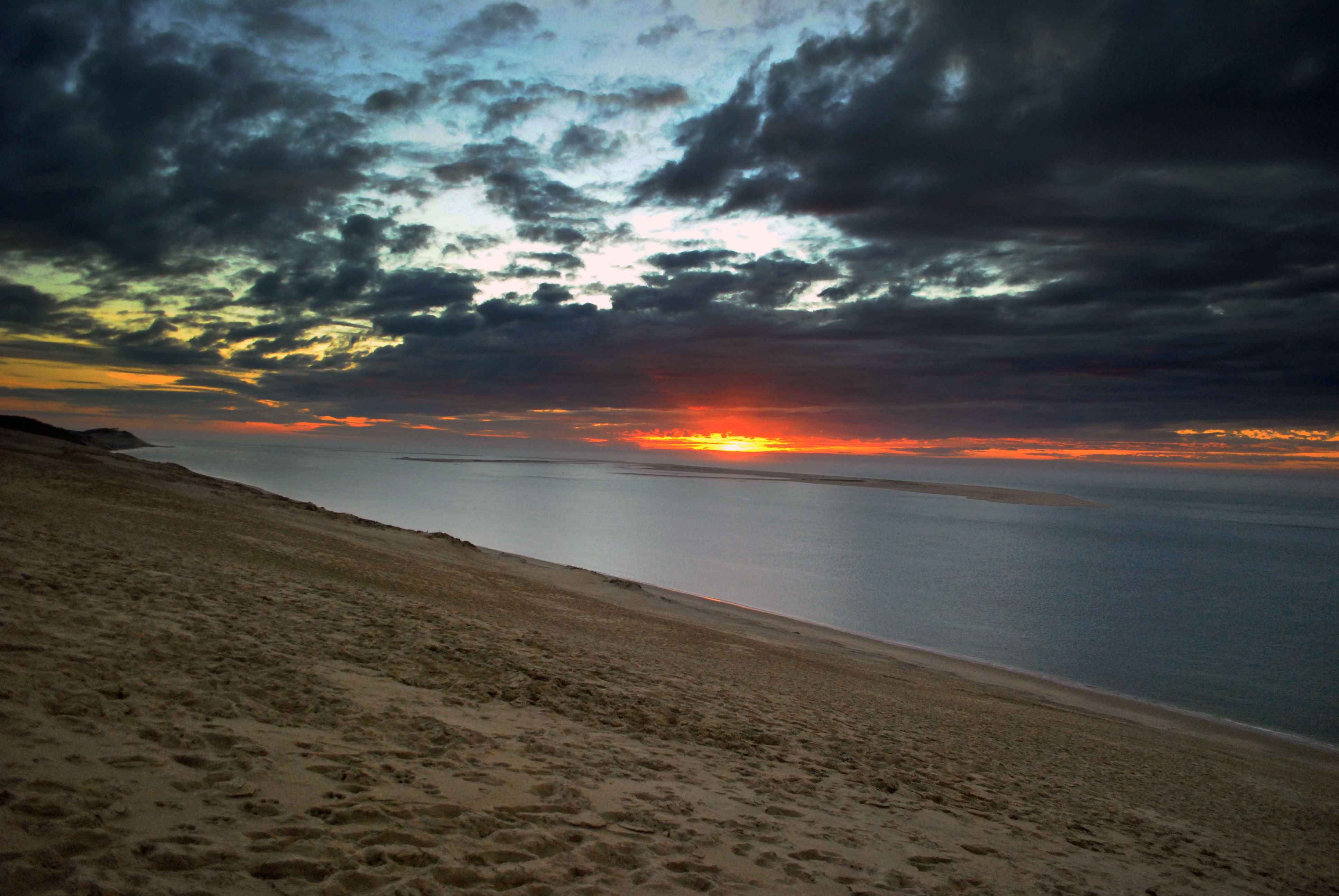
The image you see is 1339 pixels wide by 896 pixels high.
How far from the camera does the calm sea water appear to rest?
2183 cm

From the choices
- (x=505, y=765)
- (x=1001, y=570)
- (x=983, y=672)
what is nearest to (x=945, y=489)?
(x=1001, y=570)

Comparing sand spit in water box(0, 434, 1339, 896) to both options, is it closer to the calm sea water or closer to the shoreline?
the shoreline

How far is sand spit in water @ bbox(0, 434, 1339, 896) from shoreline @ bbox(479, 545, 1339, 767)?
77 cm

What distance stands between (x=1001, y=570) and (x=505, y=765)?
4054cm

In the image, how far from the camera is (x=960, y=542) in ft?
177

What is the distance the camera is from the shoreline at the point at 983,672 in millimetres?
15383

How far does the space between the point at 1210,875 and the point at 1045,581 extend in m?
33.9

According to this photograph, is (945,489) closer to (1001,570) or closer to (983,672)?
(1001,570)

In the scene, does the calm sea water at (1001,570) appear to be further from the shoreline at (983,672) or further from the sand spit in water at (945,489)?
the sand spit in water at (945,489)

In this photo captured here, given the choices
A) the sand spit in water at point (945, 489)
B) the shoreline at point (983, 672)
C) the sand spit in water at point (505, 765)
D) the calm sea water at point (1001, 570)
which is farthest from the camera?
the sand spit in water at point (945, 489)

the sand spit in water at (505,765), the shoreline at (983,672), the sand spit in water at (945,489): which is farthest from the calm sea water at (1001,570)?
the sand spit in water at (945,489)

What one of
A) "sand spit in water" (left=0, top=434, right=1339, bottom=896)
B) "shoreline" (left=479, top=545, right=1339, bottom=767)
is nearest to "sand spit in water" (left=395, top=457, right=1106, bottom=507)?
"shoreline" (left=479, top=545, right=1339, bottom=767)

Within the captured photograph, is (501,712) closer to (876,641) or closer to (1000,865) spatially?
(1000,865)

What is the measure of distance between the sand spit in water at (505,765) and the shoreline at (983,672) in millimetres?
768
